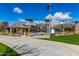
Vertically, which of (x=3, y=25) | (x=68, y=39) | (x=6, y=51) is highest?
(x=3, y=25)

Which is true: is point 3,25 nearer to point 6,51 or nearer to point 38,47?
point 6,51

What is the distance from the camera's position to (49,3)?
22.8 ft

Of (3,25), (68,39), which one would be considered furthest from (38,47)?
(3,25)

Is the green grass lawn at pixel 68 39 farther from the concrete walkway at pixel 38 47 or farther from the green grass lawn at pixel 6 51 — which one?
the green grass lawn at pixel 6 51

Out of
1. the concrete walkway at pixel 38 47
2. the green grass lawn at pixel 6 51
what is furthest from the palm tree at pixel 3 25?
the green grass lawn at pixel 6 51

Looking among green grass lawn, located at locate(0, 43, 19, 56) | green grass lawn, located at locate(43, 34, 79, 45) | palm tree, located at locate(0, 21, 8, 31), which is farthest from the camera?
green grass lawn, located at locate(43, 34, 79, 45)

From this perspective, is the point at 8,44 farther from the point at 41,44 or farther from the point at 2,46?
the point at 41,44

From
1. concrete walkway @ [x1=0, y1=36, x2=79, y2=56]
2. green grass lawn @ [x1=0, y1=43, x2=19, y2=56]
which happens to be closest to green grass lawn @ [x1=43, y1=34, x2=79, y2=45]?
concrete walkway @ [x1=0, y1=36, x2=79, y2=56]

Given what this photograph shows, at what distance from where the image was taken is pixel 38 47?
23.4 feet

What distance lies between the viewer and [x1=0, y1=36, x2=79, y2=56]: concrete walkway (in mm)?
6949

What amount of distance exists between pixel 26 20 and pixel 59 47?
80cm

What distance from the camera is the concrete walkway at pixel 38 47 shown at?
6.95 meters

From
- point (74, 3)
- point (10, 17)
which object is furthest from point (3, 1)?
point (74, 3)

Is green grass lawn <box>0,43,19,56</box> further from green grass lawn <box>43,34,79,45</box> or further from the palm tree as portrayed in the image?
green grass lawn <box>43,34,79,45</box>
